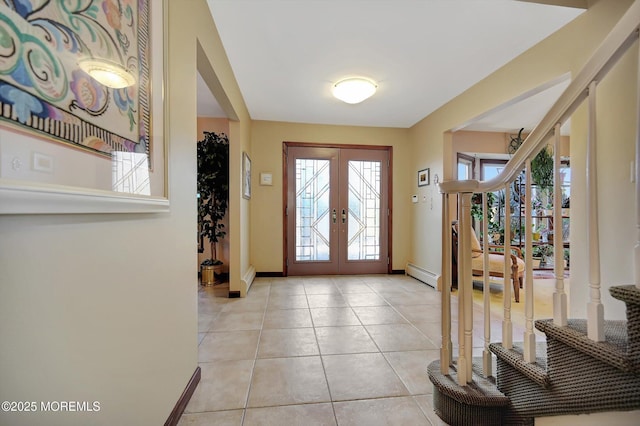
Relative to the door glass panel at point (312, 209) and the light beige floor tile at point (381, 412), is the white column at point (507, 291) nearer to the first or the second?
the light beige floor tile at point (381, 412)

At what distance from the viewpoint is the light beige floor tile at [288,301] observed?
289 centimetres

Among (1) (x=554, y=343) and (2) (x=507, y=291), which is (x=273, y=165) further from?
(1) (x=554, y=343)

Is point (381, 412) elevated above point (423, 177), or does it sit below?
below

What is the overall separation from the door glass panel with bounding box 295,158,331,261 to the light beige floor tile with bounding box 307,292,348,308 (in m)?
1.10

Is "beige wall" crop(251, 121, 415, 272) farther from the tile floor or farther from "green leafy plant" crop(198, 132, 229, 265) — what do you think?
the tile floor

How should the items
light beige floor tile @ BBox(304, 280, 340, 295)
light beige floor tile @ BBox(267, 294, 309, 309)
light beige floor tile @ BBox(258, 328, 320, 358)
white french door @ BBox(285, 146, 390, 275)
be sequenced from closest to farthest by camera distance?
1. light beige floor tile @ BBox(258, 328, 320, 358)
2. light beige floor tile @ BBox(267, 294, 309, 309)
3. light beige floor tile @ BBox(304, 280, 340, 295)
4. white french door @ BBox(285, 146, 390, 275)

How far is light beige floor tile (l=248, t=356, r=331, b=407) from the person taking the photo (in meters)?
Answer: 1.46

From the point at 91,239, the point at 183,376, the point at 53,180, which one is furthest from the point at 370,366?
the point at 53,180

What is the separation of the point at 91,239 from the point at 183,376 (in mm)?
1026

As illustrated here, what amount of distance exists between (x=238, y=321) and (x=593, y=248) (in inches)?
98.5

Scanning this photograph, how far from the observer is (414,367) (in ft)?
5.80

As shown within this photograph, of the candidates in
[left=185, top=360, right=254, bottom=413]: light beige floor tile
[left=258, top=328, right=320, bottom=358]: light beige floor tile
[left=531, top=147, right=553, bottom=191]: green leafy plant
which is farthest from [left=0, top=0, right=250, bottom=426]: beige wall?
[left=531, top=147, right=553, bottom=191]: green leafy plant

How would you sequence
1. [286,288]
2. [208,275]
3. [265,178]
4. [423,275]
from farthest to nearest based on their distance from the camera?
[265,178], [423,275], [208,275], [286,288]

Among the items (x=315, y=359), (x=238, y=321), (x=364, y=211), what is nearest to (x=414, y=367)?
(x=315, y=359)
